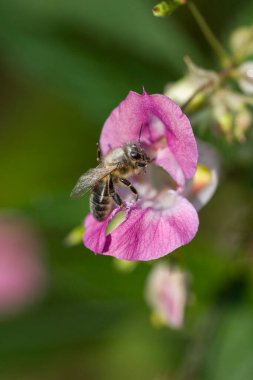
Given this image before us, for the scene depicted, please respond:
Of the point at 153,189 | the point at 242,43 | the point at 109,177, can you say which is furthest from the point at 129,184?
the point at 242,43

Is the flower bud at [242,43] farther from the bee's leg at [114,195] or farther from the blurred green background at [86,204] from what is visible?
the bee's leg at [114,195]

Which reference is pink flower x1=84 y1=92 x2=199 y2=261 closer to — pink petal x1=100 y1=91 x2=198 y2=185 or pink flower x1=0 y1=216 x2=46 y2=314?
pink petal x1=100 y1=91 x2=198 y2=185

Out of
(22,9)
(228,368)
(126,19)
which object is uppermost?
(22,9)

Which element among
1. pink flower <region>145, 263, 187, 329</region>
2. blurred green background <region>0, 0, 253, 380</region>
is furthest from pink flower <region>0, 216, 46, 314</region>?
pink flower <region>145, 263, 187, 329</region>

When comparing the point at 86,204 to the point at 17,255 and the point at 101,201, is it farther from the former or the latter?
the point at 17,255

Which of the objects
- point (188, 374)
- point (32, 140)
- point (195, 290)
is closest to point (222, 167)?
point (195, 290)

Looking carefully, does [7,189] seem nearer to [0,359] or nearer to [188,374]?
[0,359]
